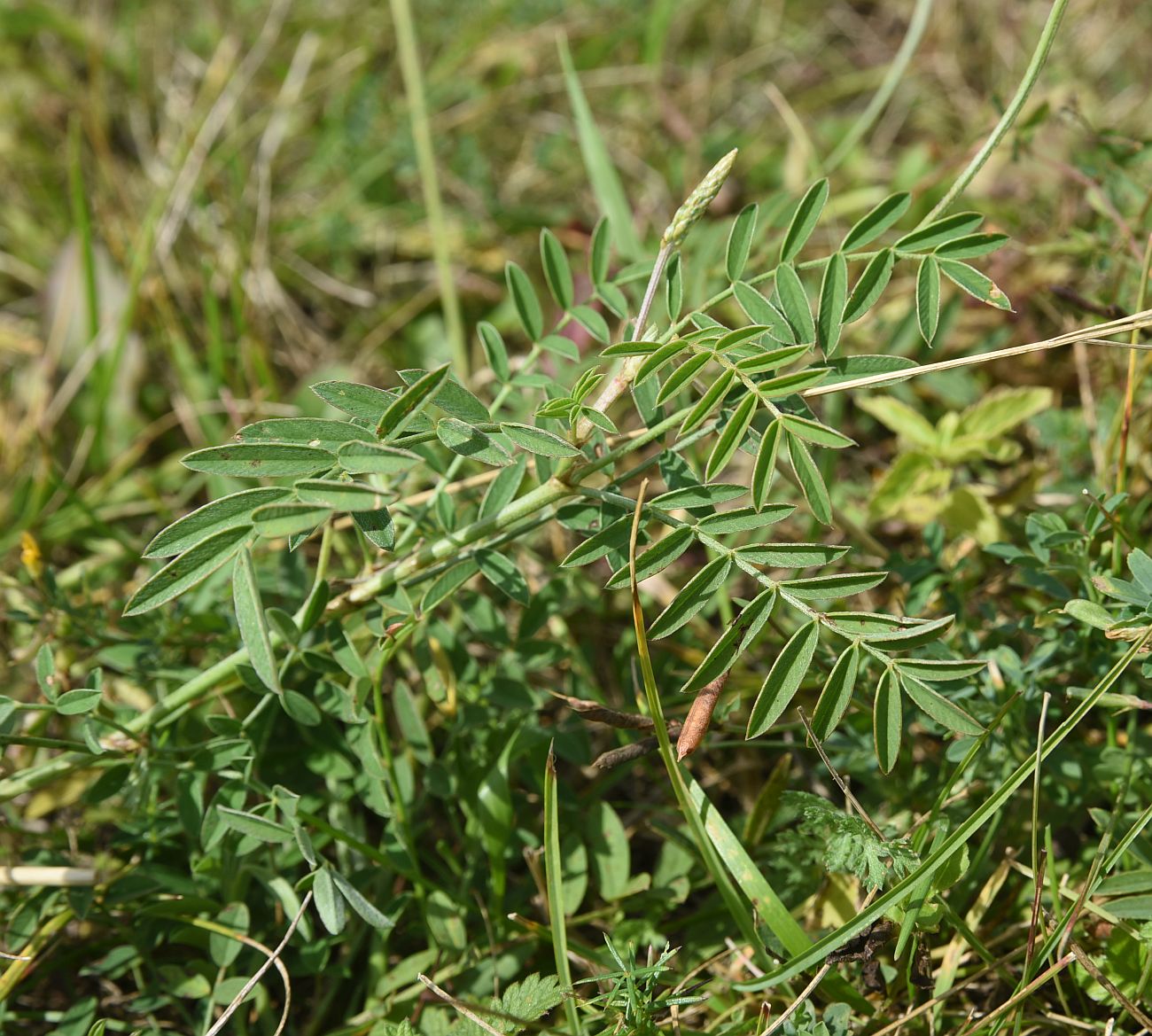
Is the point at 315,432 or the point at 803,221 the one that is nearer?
the point at 315,432

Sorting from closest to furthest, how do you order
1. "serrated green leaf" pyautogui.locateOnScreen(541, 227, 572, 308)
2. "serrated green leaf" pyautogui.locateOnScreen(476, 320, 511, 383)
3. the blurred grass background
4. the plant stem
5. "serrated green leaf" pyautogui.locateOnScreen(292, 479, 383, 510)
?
"serrated green leaf" pyautogui.locateOnScreen(292, 479, 383, 510) → "serrated green leaf" pyautogui.locateOnScreen(476, 320, 511, 383) → "serrated green leaf" pyautogui.locateOnScreen(541, 227, 572, 308) → the plant stem → the blurred grass background

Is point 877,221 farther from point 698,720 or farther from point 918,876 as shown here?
point 918,876

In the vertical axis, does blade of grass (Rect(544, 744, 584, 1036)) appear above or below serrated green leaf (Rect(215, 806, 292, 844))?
below

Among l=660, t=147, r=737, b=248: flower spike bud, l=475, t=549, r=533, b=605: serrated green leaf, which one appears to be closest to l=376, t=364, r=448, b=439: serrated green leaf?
l=475, t=549, r=533, b=605: serrated green leaf

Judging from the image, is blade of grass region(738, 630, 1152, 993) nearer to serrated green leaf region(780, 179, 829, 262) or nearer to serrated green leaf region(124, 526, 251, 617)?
serrated green leaf region(780, 179, 829, 262)

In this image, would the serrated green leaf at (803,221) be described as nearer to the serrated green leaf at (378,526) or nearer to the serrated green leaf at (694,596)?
the serrated green leaf at (694,596)

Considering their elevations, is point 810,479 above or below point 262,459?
below

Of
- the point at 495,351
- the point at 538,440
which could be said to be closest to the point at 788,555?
the point at 538,440
